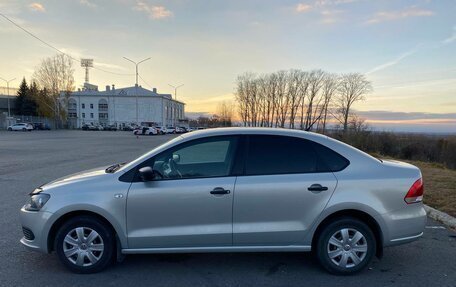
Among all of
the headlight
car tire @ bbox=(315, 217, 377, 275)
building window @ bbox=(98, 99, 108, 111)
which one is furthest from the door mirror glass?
building window @ bbox=(98, 99, 108, 111)

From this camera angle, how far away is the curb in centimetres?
532

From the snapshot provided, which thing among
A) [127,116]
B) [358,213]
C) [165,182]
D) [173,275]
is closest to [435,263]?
[358,213]

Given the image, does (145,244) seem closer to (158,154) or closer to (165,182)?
(165,182)

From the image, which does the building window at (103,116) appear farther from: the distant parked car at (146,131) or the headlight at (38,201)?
the headlight at (38,201)

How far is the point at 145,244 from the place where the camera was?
11.9 ft

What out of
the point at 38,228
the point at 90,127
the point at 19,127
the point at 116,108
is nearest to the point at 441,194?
the point at 38,228

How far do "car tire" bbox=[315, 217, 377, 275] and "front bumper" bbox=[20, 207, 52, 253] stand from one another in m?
3.11

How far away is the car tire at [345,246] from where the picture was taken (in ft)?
12.1

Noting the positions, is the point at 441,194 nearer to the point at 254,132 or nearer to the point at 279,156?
the point at 279,156

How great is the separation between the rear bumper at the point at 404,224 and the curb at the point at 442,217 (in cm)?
208

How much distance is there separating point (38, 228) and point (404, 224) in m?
4.19

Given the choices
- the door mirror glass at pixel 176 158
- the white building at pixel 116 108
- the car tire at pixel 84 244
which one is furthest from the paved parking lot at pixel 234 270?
the white building at pixel 116 108

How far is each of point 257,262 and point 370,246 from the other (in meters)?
1.35

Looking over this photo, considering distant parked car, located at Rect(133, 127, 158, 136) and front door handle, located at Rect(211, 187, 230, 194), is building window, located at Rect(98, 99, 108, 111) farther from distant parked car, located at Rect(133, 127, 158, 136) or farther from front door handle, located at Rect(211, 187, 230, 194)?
front door handle, located at Rect(211, 187, 230, 194)
